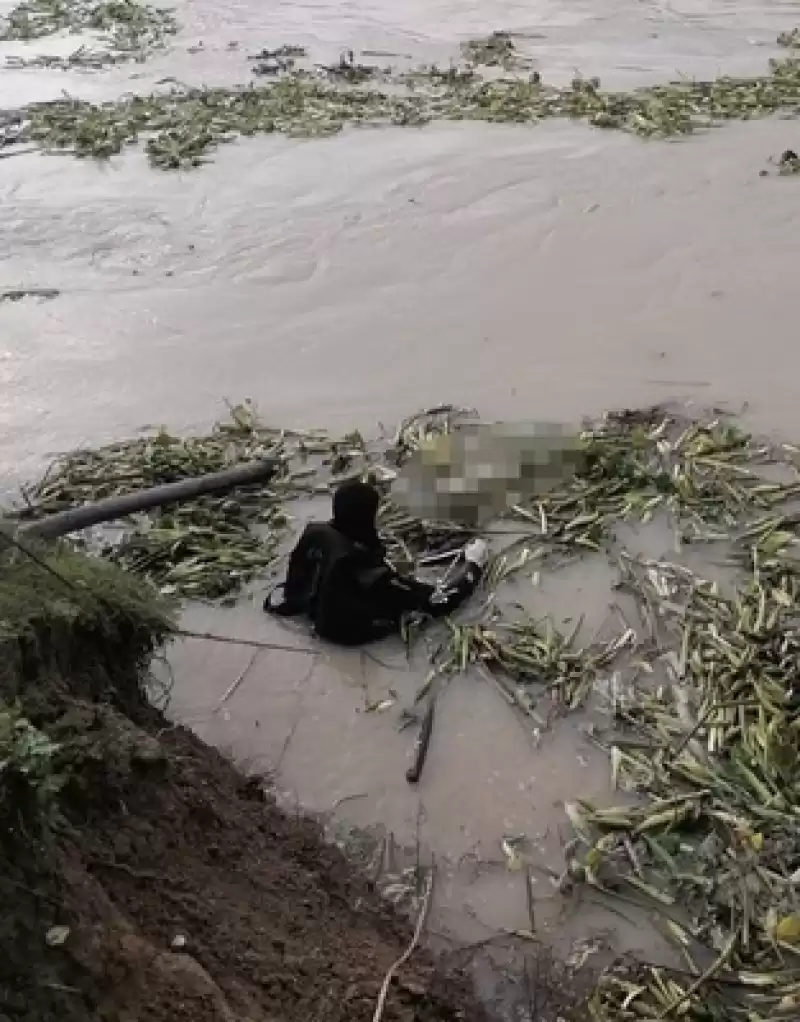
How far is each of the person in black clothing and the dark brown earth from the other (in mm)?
1108

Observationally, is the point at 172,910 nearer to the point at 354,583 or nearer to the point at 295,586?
the point at 354,583

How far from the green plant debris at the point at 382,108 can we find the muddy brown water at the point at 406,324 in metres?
→ 0.33

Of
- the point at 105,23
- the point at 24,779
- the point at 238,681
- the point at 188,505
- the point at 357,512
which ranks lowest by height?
the point at 238,681

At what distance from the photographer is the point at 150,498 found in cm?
502

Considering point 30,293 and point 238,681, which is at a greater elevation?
point 30,293

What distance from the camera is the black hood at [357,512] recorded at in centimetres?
438

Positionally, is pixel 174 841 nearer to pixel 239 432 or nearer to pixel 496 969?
pixel 496 969

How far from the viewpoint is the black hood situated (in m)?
4.38

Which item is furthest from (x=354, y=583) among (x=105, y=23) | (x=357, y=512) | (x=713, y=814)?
(x=105, y=23)

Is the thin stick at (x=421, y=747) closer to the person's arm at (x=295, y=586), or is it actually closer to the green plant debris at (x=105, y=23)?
the person's arm at (x=295, y=586)

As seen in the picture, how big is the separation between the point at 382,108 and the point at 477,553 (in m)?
7.25

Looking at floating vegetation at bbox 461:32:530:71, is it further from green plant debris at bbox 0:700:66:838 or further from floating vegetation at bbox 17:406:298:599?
green plant debris at bbox 0:700:66:838

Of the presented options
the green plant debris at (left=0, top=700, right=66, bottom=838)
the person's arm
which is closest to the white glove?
the person's arm

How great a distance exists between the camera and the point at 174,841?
2863 mm
